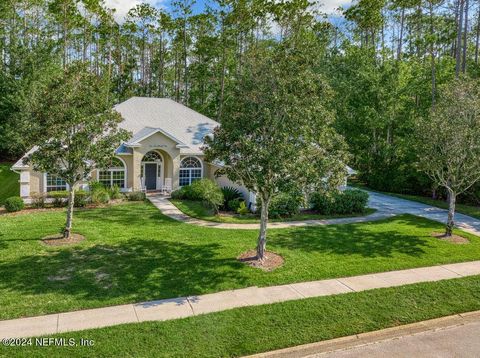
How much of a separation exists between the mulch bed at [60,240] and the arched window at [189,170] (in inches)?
432

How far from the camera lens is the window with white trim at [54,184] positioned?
20.7 m

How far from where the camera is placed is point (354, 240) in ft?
45.3

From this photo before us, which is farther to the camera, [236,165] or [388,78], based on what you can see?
[388,78]

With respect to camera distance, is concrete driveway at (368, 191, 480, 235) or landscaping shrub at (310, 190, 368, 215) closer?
concrete driveway at (368, 191, 480, 235)

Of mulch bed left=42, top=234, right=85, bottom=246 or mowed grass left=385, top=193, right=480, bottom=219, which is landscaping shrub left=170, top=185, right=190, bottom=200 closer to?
mulch bed left=42, top=234, right=85, bottom=246

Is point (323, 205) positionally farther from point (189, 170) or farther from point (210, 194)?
point (189, 170)

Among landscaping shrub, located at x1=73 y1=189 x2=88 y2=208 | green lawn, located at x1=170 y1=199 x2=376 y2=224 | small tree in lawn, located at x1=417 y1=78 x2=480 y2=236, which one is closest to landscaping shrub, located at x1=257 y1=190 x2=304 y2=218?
green lawn, located at x1=170 y1=199 x2=376 y2=224

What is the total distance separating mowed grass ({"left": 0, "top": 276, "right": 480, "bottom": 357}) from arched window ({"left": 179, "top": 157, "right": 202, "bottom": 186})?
54.2ft

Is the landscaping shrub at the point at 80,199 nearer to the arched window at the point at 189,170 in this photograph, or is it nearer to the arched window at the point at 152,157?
the arched window at the point at 152,157

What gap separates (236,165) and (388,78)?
71.5 ft

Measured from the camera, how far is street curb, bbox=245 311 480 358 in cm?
687

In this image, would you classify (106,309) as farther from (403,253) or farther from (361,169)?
(361,169)

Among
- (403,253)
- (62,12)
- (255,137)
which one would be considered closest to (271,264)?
(255,137)

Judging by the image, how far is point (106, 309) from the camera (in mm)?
8156
